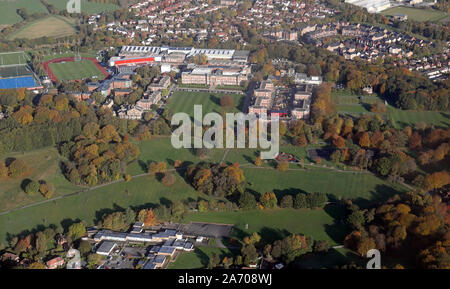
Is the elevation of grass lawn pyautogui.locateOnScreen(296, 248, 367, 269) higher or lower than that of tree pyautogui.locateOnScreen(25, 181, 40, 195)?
lower

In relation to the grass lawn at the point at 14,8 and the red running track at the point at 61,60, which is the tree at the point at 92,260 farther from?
the grass lawn at the point at 14,8

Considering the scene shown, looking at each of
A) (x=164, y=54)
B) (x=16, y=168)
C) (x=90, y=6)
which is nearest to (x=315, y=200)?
(x=16, y=168)

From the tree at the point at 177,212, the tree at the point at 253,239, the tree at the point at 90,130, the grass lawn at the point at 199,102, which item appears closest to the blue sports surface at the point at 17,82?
the tree at the point at 90,130

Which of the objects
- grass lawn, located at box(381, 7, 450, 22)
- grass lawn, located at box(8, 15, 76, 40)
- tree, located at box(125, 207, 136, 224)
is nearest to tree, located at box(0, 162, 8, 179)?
tree, located at box(125, 207, 136, 224)

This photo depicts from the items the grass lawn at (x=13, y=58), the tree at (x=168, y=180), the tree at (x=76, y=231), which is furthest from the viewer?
the grass lawn at (x=13, y=58)

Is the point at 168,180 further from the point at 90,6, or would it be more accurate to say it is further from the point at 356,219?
the point at 90,6

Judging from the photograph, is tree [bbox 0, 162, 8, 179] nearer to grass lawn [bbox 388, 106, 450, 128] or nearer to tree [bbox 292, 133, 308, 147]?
tree [bbox 292, 133, 308, 147]
